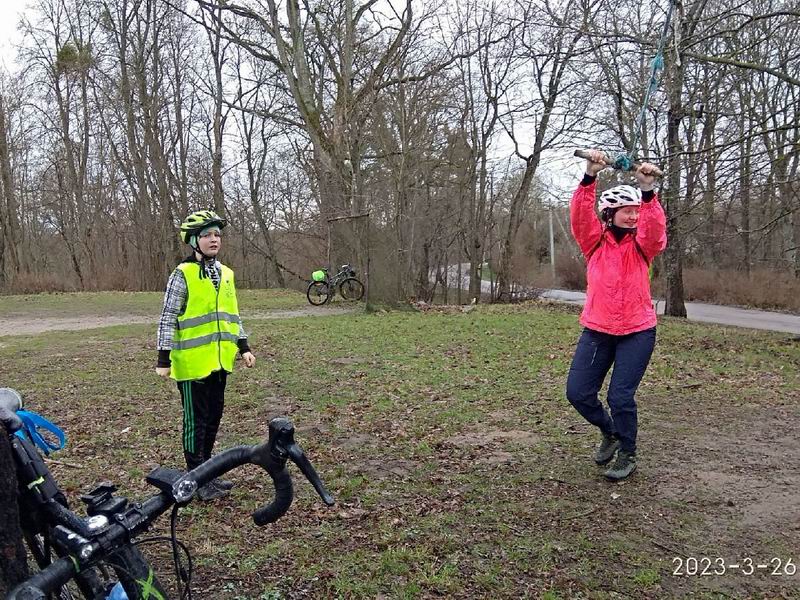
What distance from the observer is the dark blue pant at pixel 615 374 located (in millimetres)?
4367

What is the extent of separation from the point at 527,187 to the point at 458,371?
1825cm

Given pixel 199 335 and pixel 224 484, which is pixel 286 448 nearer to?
pixel 199 335

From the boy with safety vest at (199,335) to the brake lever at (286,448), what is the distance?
2757 mm

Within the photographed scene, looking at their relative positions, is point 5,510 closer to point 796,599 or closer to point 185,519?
point 185,519

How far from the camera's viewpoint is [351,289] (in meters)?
18.6

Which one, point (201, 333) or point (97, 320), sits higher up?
point (201, 333)

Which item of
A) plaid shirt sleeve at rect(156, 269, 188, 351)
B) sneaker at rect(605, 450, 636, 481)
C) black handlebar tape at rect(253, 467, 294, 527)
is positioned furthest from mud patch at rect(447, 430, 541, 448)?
black handlebar tape at rect(253, 467, 294, 527)

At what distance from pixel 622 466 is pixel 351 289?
14429mm

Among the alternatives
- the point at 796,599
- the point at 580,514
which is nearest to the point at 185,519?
the point at 580,514

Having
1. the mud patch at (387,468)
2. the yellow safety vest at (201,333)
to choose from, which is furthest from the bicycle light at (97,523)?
the mud patch at (387,468)

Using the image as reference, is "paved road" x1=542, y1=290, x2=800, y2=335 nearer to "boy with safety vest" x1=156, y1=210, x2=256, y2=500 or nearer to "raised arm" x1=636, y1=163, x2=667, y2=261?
"raised arm" x1=636, y1=163, x2=667, y2=261

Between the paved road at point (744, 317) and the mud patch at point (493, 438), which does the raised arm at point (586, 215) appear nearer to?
the mud patch at point (493, 438)

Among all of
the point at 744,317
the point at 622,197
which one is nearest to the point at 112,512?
the point at 622,197

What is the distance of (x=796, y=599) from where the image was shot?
10.2 ft
